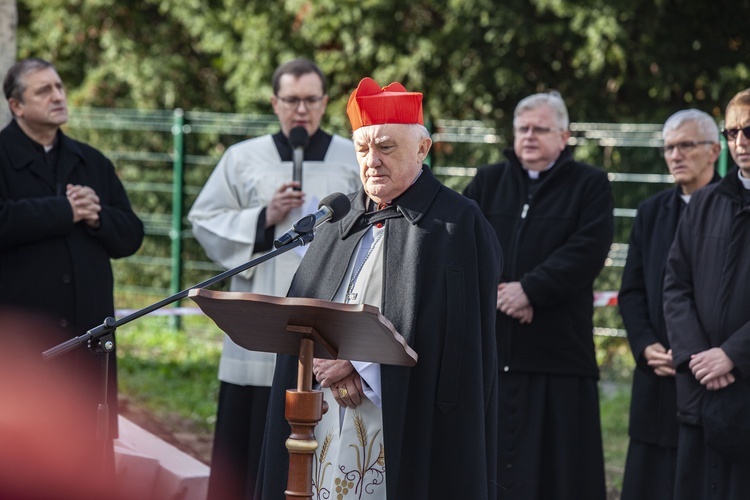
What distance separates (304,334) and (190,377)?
7957 millimetres

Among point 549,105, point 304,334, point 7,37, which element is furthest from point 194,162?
point 304,334

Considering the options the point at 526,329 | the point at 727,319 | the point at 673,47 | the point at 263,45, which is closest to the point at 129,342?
the point at 263,45

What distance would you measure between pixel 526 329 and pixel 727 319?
1.20 metres

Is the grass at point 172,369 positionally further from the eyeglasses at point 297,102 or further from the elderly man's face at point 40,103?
the elderly man's face at point 40,103

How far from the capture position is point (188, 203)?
13.7 meters

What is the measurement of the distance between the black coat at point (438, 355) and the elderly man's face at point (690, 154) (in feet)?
7.18

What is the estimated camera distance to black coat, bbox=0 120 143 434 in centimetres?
579

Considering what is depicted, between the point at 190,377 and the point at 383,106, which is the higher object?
the point at 383,106

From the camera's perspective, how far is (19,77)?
6.07m

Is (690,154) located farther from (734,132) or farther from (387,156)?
(387,156)

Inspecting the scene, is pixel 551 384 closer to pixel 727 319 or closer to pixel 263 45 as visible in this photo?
pixel 727 319

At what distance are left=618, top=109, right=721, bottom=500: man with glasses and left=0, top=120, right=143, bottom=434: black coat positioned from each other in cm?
269

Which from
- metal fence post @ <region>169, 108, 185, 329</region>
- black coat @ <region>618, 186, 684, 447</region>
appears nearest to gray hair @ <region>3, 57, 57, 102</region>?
black coat @ <region>618, 186, 684, 447</region>

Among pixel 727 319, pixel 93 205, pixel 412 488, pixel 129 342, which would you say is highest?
pixel 93 205
